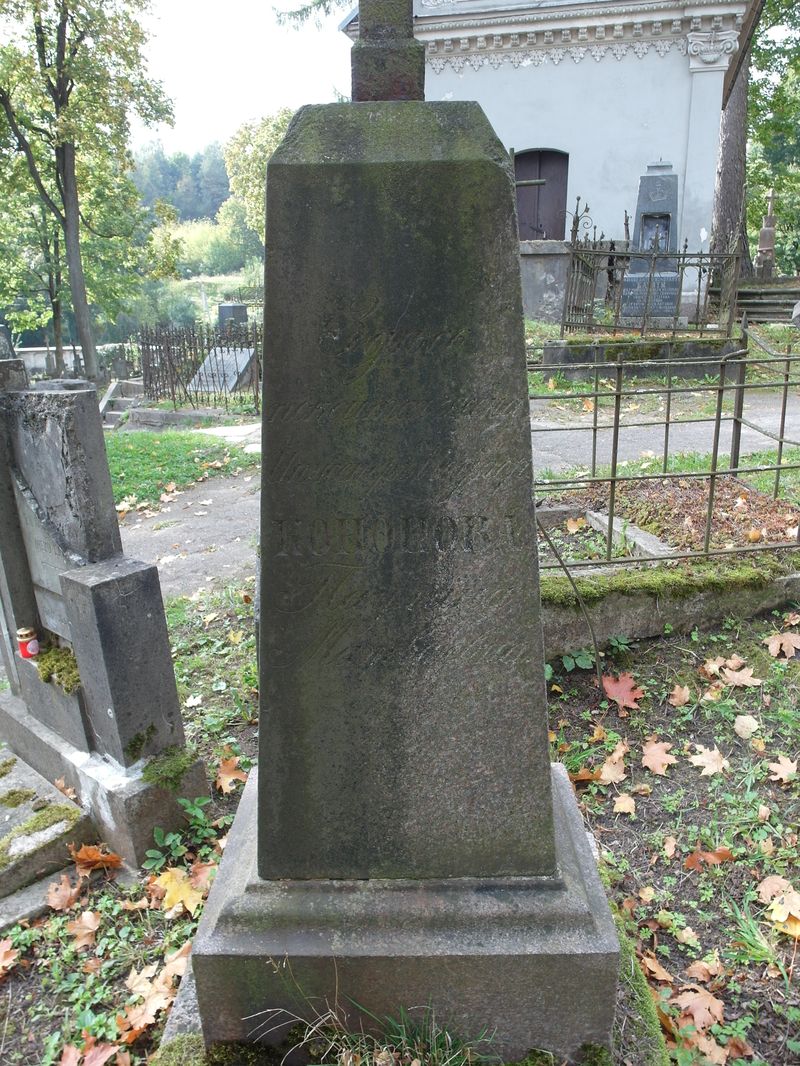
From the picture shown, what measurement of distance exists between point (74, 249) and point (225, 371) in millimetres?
4655

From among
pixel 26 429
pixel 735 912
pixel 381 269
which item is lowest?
pixel 735 912

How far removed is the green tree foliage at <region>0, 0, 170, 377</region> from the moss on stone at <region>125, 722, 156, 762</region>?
16.0 metres

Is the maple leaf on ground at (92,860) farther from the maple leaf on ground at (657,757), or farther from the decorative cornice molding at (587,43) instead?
the decorative cornice molding at (587,43)

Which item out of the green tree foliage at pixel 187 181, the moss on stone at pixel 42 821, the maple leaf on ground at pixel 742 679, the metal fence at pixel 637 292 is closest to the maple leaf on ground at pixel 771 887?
the maple leaf on ground at pixel 742 679

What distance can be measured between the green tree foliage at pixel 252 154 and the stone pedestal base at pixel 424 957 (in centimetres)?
4377

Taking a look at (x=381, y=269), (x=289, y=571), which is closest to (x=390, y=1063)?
(x=289, y=571)

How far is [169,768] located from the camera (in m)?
3.32

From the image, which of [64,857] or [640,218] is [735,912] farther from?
[640,218]

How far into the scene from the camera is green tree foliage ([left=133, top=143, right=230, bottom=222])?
97.1 meters

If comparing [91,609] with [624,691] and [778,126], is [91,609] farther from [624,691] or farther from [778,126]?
[778,126]

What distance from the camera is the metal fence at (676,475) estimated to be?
460cm

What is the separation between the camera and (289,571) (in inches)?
74.6

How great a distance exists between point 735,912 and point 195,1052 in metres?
1.97

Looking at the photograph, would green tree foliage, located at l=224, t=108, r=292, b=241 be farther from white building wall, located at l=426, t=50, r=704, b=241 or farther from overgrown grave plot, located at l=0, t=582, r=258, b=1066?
overgrown grave plot, located at l=0, t=582, r=258, b=1066
